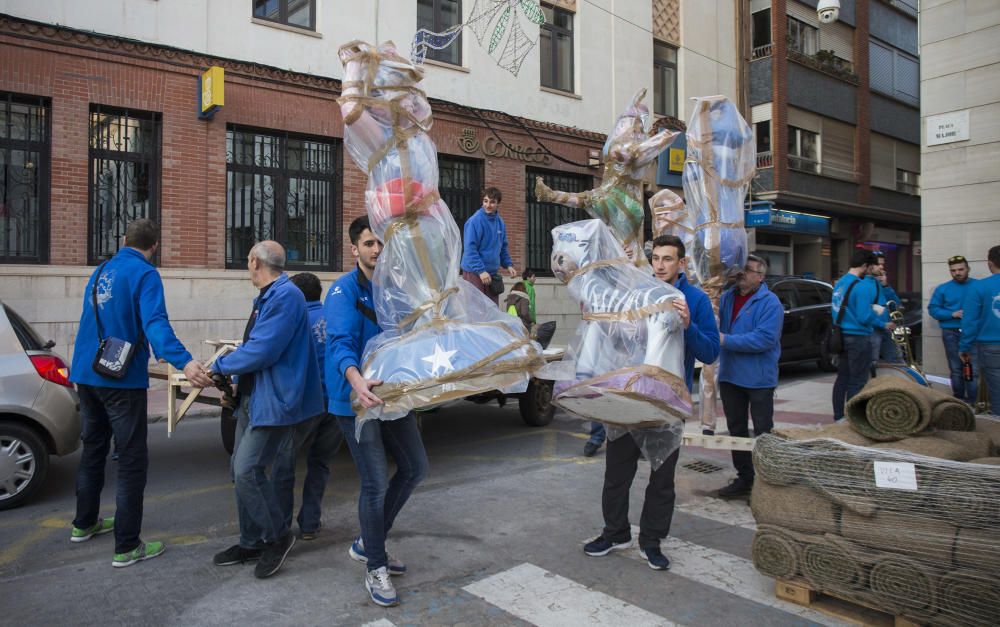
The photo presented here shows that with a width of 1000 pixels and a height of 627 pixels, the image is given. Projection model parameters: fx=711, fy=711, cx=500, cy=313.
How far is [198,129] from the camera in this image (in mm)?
11117

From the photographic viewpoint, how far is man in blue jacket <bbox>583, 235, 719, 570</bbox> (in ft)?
12.7

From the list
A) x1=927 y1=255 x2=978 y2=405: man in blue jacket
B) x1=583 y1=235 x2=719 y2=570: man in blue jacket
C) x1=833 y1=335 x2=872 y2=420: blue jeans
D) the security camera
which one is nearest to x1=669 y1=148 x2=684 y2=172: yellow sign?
the security camera

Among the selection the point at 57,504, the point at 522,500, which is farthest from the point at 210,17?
the point at 522,500

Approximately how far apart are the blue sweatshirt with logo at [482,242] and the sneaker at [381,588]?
4.06m

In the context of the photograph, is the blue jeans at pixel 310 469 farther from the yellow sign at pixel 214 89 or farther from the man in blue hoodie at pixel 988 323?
the yellow sign at pixel 214 89

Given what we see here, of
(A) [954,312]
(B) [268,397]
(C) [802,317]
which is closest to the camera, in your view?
(B) [268,397]

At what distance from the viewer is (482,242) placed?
283 inches

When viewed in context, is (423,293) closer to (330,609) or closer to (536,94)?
(330,609)

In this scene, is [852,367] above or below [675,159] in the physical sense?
below

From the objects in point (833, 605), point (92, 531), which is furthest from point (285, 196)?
point (833, 605)

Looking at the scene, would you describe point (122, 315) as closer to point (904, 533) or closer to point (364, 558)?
point (364, 558)

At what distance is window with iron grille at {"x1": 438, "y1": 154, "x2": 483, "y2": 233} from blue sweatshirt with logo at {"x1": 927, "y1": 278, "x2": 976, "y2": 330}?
860 centimetres

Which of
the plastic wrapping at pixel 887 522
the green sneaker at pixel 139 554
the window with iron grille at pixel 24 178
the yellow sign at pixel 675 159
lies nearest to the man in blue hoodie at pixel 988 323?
the plastic wrapping at pixel 887 522

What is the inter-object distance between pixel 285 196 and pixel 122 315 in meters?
8.62
